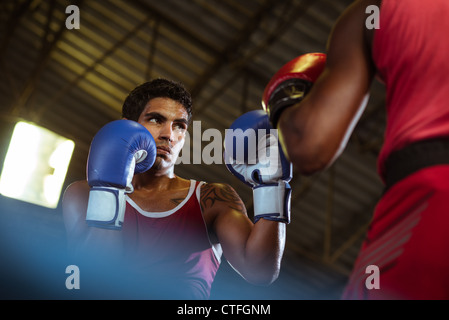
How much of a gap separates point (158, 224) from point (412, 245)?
1.52m

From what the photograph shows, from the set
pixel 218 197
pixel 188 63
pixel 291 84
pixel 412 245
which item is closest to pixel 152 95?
pixel 218 197

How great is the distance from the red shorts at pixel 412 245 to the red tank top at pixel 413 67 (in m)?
0.10

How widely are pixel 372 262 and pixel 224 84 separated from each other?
6.88m

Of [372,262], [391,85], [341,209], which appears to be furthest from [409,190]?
[341,209]

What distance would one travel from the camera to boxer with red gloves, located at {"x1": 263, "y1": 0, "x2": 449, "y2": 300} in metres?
0.96

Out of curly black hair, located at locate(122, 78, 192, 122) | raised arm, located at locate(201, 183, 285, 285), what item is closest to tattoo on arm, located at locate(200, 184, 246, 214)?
raised arm, located at locate(201, 183, 285, 285)

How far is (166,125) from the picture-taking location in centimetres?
262

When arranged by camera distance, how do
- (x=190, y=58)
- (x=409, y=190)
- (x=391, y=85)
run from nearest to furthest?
1. (x=409, y=190)
2. (x=391, y=85)
3. (x=190, y=58)

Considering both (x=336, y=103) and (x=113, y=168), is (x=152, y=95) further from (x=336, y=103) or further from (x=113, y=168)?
(x=336, y=103)

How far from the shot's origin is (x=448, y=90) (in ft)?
3.51

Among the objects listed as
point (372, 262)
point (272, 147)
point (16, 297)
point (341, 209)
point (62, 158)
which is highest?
point (341, 209)

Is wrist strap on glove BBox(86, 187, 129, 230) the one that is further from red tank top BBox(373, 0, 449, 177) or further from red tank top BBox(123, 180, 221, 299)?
red tank top BBox(373, 0, 449, 177)

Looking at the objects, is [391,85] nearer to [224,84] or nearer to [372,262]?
[372,262]

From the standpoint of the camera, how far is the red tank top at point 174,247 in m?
2.18
